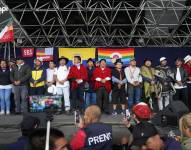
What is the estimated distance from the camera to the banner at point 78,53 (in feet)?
51.8

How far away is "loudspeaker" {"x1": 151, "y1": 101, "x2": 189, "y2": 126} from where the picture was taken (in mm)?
7908

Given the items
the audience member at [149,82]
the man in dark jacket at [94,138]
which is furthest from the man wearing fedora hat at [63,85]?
the man in dark jacket at [94,138]

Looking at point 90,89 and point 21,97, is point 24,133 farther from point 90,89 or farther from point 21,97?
point 90,89

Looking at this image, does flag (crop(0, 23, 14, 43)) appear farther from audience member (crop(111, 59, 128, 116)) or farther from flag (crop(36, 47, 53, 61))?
audience member (crop(111, 59, 128, 116))

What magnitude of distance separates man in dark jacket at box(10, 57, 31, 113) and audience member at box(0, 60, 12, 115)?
6.2 inches

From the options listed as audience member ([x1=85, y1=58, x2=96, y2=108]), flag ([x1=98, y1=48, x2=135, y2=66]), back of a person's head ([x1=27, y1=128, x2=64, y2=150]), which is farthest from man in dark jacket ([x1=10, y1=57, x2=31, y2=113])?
back of a person's head ([x1=27, y1=128, x2=64, y2=150])

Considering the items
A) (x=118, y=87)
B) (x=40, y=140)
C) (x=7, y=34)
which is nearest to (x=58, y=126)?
(x=118, y=87)

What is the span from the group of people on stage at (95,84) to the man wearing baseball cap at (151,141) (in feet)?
24.6

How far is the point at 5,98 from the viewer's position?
11.9 metres

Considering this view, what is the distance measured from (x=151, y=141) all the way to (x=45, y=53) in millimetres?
12280

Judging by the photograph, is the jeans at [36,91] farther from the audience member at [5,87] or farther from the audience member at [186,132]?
the audience member at [186,132]

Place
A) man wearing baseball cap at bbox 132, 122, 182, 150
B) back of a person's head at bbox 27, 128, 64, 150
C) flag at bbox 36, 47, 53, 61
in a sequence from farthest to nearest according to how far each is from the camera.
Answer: flag at bbox 36, 47, 53, 61
man wearing baseball cap at bbox 132, 122, 182, 150
back of a person's head at bbox 27, 128, 64, 150

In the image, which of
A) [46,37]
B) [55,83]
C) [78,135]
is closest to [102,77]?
[55,83]

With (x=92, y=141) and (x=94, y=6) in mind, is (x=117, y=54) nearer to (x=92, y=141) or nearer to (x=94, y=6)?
(x=94, y=6)
